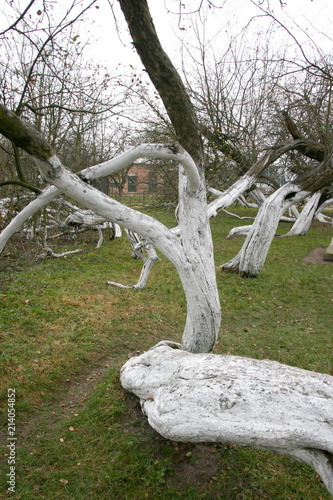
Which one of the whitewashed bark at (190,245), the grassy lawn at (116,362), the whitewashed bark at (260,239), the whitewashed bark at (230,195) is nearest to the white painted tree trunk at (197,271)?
the whitewashed bark at (190,245)

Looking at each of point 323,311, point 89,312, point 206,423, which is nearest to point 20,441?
point 206,423

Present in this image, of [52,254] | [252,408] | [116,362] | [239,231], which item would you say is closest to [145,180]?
[239,231]

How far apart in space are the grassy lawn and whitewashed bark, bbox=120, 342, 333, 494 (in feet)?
1.69

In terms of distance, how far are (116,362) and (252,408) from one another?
8.40 feet

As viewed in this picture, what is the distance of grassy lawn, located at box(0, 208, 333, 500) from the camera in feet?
9.63

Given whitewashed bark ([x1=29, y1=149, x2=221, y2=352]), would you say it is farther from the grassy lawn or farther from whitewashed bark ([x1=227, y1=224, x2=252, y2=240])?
whitewashed bark ([x1=227, y1=224, x2=252, y2=240])

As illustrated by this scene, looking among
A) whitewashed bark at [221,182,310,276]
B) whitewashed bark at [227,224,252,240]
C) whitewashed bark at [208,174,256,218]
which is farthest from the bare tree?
whitewashed bark at [227,224,252,240]

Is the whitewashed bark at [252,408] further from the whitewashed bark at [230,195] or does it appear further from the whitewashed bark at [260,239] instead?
the whitewashed bark at [260,239]

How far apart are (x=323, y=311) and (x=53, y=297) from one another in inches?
187

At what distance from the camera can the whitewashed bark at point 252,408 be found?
242 cm

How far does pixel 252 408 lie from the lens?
255 cm

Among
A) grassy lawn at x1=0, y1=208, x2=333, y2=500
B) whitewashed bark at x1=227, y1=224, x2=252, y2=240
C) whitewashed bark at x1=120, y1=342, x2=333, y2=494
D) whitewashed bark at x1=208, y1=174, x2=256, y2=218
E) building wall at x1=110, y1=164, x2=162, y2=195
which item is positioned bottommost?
grassy lawn at x1=0, y1=208, x2=333, y2=500

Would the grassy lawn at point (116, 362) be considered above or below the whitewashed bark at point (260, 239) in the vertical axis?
below

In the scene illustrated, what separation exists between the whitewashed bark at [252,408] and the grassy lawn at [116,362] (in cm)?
51
